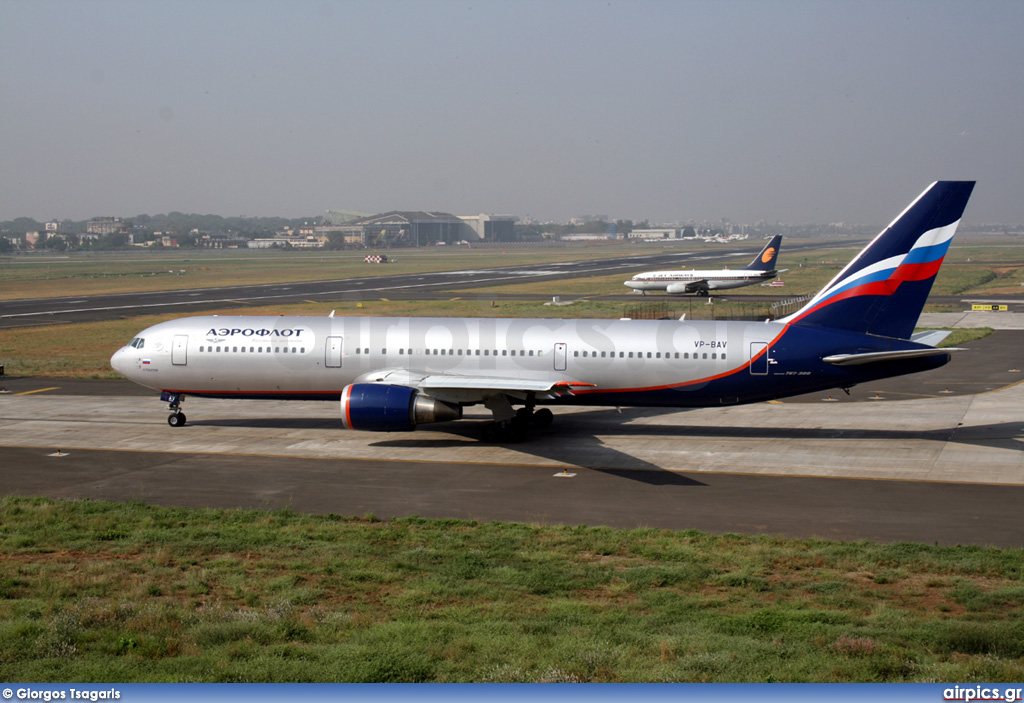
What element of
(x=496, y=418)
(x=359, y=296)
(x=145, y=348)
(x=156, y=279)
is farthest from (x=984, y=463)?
(x=156, y=279)

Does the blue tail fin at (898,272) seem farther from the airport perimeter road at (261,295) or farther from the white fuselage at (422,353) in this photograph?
the airport perimeter road at (261,295)

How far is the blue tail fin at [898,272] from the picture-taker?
30062 mm

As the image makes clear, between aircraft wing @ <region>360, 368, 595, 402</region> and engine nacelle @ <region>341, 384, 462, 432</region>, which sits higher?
aircraft wing @ <region>360, 368, 595, 402</region>

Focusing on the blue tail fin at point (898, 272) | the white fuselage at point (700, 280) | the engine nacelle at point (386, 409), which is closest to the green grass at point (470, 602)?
the engine nacelle at point (386, 409)

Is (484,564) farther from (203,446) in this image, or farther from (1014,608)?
(203,446)

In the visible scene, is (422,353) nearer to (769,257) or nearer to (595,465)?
(595,465)

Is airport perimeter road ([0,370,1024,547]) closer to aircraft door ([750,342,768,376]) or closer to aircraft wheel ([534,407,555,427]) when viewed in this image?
aircraft wheel ([534,407,555,427])

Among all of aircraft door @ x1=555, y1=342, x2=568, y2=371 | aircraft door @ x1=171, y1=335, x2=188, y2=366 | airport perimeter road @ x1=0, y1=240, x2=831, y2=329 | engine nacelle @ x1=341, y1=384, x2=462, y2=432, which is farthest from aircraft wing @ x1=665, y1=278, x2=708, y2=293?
engine nacelle @ x1=341, y1=384, x2=462, y2=432

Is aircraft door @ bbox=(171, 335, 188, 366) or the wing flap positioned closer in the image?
the wing flap

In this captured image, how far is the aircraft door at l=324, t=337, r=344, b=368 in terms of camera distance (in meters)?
32.3

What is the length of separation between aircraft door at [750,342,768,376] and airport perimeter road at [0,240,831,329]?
201ft

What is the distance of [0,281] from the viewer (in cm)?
12962

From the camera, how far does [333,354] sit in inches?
1276

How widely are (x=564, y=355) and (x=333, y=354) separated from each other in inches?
354
